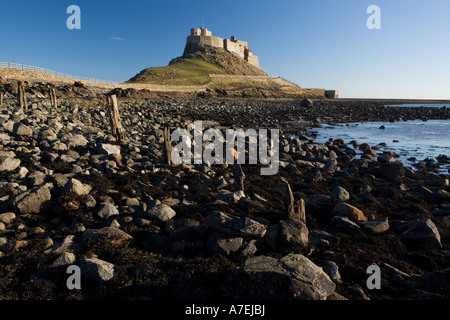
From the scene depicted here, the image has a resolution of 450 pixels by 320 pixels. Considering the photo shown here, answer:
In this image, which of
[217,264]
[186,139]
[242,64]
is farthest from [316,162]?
[242,64]

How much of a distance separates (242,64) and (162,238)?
120667 millimetres

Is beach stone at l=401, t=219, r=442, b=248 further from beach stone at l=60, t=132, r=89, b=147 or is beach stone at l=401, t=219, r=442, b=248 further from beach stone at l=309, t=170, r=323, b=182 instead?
beach stone at l=60, t=132, r=89, b=147

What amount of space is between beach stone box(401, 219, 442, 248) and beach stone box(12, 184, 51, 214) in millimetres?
6991

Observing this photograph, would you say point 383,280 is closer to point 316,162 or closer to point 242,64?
point 316,162

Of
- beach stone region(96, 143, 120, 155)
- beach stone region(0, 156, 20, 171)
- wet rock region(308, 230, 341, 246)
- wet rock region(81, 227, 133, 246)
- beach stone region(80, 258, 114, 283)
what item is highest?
beach stone region(96, 143, 120, 155)

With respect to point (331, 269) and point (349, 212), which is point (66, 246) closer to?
point (331, 269)

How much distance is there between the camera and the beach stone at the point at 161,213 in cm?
544

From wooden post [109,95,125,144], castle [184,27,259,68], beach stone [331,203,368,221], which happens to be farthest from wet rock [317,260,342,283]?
castle [184,27,259,68]

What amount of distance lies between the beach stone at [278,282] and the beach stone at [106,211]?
302cm

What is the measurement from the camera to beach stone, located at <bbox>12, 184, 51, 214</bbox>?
215 inches

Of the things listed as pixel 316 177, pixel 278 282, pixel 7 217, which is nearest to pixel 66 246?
pixel 7 217

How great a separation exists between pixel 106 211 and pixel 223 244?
2.54m

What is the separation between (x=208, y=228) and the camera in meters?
4.89

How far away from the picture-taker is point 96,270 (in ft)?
12.0
